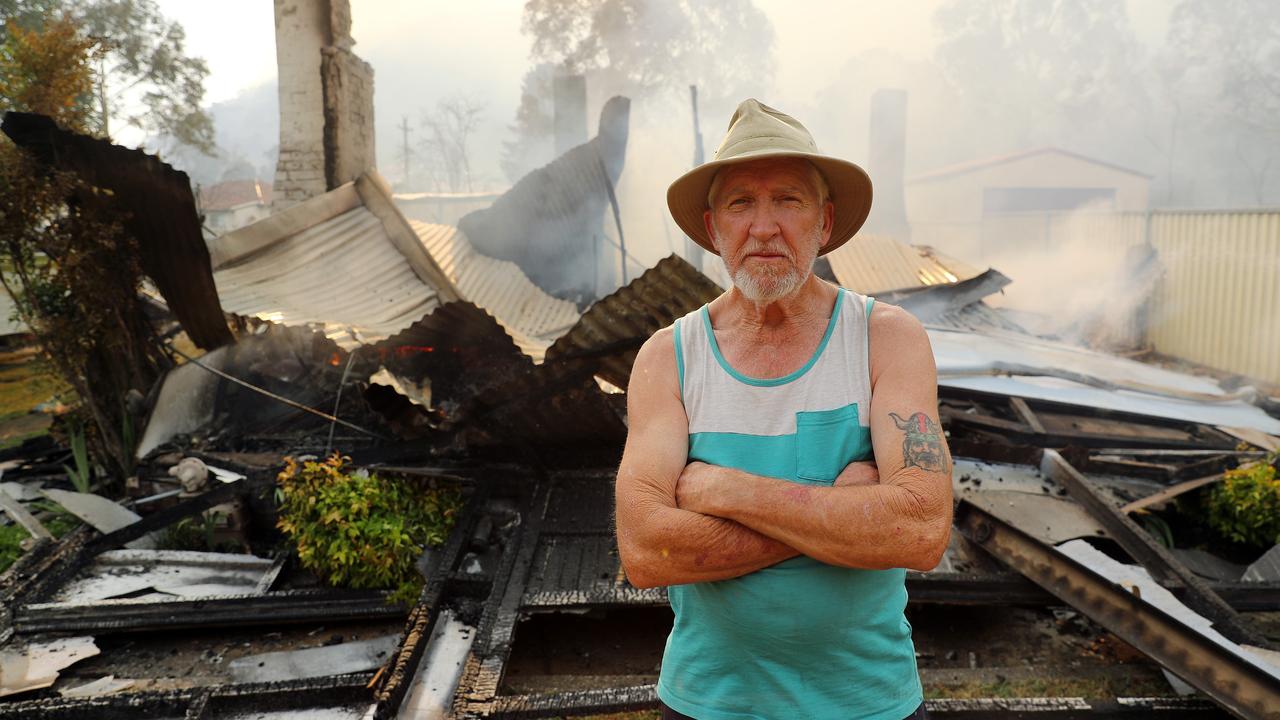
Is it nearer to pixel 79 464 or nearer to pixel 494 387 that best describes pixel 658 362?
pixel 494 387

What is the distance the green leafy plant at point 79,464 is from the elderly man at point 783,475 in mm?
7204

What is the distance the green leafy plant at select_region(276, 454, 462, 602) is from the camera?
5.21 metres

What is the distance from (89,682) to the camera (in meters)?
4.46

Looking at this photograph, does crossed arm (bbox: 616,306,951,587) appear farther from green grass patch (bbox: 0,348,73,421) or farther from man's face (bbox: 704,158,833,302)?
green grass patch (bbox: 0,348,73,421)

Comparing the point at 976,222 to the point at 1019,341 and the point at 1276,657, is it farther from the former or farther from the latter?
the point at 1276,657

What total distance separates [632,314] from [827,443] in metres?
3.08

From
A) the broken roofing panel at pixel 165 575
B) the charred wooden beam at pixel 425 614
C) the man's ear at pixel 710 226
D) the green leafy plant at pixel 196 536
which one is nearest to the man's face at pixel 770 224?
the man's ear at pixel 710 226

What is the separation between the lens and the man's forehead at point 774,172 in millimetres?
1895

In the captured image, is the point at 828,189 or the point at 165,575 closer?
the point at 828,189

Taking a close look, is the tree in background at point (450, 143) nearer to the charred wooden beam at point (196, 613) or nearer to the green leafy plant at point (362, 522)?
the green leafy plant at point (362, 522)

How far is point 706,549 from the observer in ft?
5.65

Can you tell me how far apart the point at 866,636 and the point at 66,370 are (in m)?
7.85

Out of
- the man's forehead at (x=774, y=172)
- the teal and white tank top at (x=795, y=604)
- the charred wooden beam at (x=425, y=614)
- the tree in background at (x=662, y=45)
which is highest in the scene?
the tree in background at (x=662, y=45)

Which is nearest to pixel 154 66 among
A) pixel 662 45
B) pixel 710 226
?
pixel 662 45
